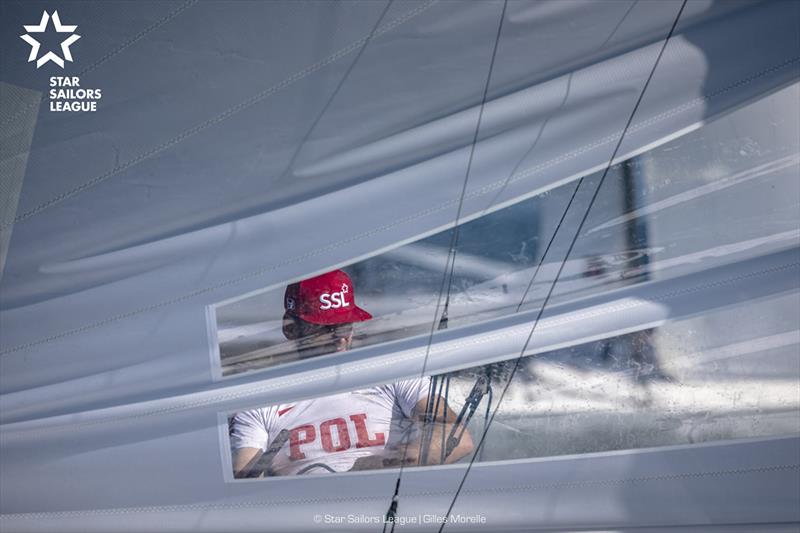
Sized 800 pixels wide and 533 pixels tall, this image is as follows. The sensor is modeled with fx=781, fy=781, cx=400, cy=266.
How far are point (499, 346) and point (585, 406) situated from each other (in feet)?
0.48

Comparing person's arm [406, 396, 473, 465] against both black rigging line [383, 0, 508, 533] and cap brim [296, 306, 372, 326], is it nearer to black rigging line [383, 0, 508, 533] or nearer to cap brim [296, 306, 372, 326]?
black rigging line [383, 0, 508, 533]

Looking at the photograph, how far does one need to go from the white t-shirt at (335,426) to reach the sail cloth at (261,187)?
0.08ft

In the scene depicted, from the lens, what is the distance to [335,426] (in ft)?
3.64

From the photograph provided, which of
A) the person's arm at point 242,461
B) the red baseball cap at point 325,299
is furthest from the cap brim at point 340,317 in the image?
the person's arm at point 242,461

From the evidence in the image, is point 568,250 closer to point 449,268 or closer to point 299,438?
point 449,268

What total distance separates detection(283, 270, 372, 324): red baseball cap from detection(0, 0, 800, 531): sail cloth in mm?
22

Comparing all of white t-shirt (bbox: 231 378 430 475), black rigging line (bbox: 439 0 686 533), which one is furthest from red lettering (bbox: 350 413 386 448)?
black rigging line (bbox: 439 0 686 533)

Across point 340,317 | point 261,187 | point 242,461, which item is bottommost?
point 242,461

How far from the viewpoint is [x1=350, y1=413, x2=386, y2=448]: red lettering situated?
1106 mm

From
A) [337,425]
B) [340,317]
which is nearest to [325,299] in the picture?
[340,317]

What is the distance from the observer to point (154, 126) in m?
1.12

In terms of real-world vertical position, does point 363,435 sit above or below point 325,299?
below

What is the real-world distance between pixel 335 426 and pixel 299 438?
0.18 ft

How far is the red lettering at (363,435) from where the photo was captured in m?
1.11
